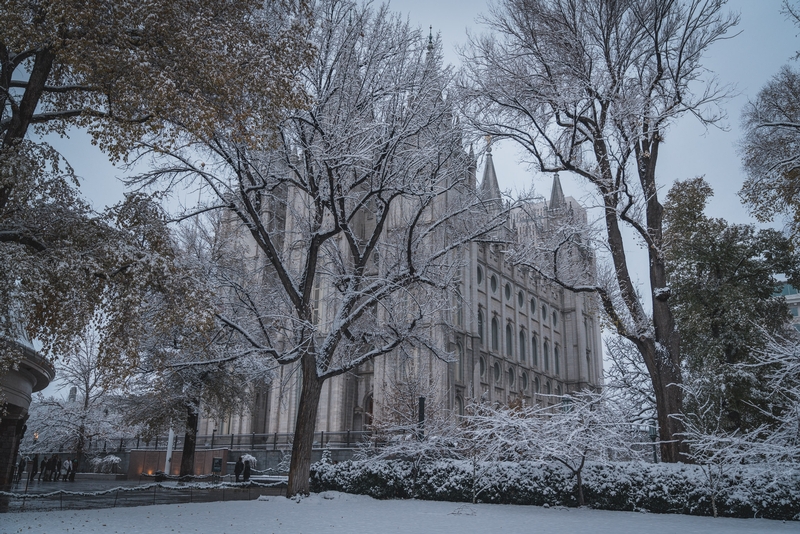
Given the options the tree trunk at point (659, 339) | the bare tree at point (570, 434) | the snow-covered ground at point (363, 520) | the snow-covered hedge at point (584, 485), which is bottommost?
the snow-covered ground at point (363, 520)

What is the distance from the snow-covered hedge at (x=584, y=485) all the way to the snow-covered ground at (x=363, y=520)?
0.45 metres

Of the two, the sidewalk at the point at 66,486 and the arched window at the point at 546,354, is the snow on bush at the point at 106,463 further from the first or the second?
the arched window at the point at 546,354

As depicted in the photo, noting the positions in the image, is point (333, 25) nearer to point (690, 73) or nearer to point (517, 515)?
point (690, 73)

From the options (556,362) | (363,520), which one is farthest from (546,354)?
A: (363,520)

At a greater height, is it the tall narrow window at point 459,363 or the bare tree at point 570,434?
the tall narrow window at point 459,363

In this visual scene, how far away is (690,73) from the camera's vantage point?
13609mm

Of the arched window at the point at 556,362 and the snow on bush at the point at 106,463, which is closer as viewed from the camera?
the snow on bush at the point at 106,463

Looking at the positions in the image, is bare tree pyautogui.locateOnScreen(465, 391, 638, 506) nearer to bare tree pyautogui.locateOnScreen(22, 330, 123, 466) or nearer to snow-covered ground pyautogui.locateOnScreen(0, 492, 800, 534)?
snow-covered ground pyautogui.locateOnScreen(0, 492, 800, 534)

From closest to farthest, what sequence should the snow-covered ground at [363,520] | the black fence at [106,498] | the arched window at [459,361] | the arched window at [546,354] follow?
the snow-covered ground at [363,520], the black fence at [106,498], the arched window at [459,361], the arched window at [546,354]

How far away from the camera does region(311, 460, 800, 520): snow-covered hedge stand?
1100 centimetres

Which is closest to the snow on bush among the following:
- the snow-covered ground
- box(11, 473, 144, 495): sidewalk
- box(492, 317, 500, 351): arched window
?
box(11, 473, 144, 495): sidewalk

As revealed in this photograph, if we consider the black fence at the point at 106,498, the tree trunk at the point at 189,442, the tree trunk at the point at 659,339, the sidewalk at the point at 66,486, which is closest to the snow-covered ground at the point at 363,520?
the black fence at the point at 106,498

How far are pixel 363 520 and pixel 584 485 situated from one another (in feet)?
16.2

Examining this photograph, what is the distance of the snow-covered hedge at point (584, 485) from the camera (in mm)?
11000
